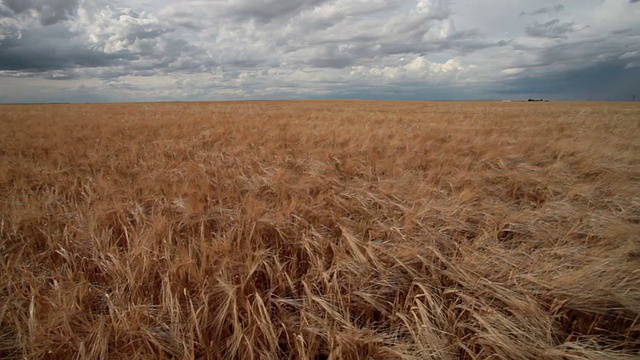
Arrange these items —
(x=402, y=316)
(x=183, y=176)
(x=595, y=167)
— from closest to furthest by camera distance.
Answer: (x=402, y=316) → (x=183, y=176) → (x=595, y=167)

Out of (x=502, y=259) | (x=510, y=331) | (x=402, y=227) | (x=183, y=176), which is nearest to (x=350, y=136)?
(x=183, y=176)

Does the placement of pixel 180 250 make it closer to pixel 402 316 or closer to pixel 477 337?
pixel 402 316

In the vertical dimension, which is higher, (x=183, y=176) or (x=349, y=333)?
(x=183, y=176)

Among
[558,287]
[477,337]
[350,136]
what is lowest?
[477,337]

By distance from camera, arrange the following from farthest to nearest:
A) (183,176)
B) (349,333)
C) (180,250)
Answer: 1. (183,176)
2. (180,250)
3. (349,333)

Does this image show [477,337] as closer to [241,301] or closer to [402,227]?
[402,227]

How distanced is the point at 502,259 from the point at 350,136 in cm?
540

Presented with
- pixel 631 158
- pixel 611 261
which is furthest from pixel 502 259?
pixel 631 158

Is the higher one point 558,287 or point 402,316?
point 558,287

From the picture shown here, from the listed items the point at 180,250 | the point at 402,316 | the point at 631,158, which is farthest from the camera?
the point at 631,158

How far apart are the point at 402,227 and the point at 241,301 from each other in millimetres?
1234

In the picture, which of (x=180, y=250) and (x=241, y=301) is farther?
(x=180, y=250)

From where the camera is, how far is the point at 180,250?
177 cm

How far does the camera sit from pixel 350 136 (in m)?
6.81
